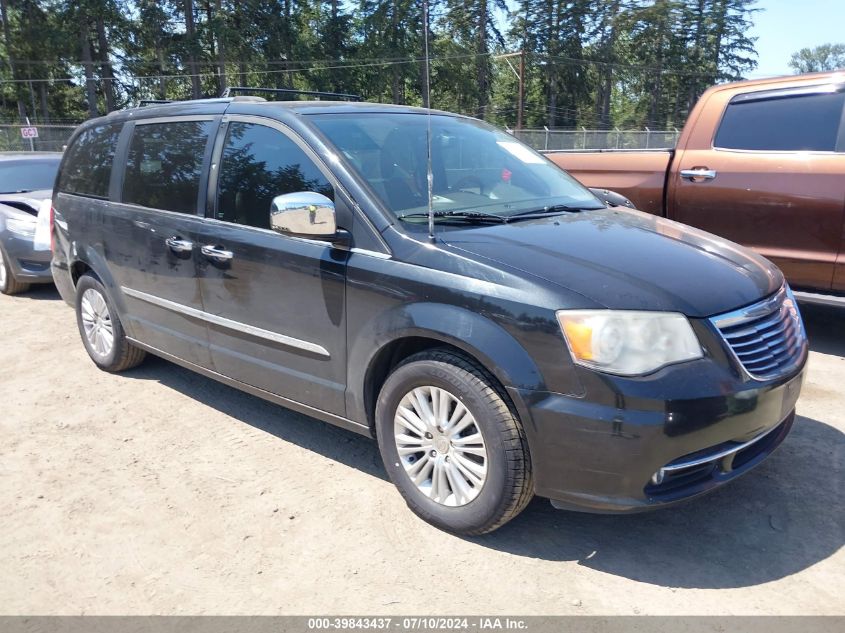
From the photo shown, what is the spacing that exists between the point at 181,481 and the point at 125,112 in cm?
273

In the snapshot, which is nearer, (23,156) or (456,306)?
(456,306)

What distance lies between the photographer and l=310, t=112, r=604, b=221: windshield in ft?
10.8

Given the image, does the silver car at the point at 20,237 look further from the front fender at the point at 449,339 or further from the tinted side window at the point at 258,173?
the front fender at the point at 449,339

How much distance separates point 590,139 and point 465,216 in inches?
954

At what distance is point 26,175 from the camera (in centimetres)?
855

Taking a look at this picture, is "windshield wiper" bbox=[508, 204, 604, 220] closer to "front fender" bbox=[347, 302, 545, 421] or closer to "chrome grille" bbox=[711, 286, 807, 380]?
"front fender" bbox=[347, 302, 545, 421]

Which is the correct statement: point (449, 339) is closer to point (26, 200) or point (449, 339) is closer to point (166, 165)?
point (166, 165)

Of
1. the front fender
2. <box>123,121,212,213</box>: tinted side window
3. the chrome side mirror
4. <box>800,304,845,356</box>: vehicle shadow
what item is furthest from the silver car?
<box>800,304,845,356</box>: vehicle shadow

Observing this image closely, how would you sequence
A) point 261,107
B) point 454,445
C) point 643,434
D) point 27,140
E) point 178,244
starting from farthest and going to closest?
point 27,140 → point 178,244 → point 261,107 → point 454,445 → point 643,434

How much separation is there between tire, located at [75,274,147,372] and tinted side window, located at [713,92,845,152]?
4.79 metres

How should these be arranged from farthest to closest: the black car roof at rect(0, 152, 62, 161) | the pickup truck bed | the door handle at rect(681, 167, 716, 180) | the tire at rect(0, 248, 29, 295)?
the black car roof at rect(0, 152, 62, 161) < the tire at rect(0, 248, 29, 295) < the pickup truck bed < the door handle at rect(681, 167, 716, 180)

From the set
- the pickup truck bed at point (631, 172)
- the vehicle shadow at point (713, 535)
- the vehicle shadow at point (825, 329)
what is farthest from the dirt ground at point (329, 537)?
the pickup truck bed at point (631, 172)

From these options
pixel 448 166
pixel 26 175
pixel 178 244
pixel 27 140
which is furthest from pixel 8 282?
pixel 27 140

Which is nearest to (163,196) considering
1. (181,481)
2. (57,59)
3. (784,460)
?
(181,481)
